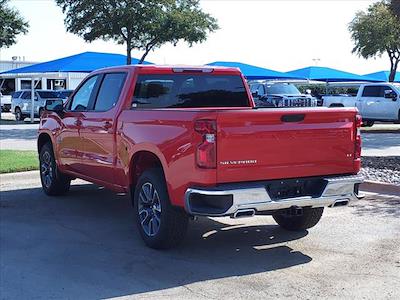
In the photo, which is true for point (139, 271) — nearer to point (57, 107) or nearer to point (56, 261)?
point (56, 261)

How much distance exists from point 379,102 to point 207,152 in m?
20.6

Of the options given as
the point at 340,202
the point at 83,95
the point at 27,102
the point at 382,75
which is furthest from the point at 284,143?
the point at 382,75

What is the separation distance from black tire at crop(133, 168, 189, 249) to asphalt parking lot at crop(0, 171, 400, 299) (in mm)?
163

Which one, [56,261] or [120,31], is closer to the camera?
[56,261]

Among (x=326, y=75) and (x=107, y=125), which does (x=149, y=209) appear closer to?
(x=107, y=125)

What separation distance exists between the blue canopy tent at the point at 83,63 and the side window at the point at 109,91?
73.4 ft

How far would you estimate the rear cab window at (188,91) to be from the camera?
7152mm

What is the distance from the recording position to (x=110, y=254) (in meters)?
6.13

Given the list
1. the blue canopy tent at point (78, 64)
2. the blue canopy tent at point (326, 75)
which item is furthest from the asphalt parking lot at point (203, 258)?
the blue canopy tent at point (326, 75)

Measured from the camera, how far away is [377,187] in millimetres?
9320

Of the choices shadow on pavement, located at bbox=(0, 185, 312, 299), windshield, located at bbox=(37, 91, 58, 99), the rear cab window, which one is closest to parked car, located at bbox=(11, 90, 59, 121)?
windshield, located at bbox=(37, 91, 58, 99)

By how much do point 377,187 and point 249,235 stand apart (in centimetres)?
339

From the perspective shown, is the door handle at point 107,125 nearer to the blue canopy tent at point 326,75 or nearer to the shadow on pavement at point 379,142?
the shadow on pavement at point 379,142

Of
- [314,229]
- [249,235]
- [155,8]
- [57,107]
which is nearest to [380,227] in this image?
[314,229]
